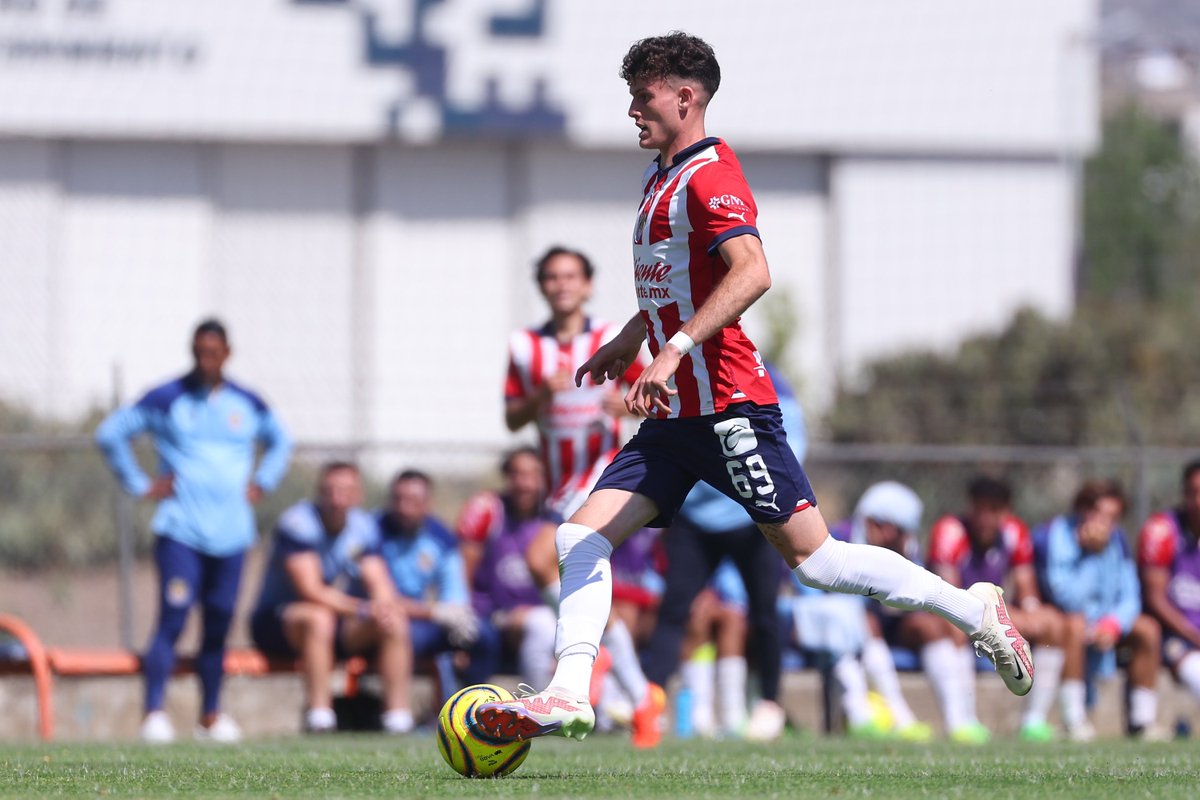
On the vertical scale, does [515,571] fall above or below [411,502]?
below

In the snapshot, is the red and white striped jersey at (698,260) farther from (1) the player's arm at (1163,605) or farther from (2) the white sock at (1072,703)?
(2) the white sock at (1072,703)

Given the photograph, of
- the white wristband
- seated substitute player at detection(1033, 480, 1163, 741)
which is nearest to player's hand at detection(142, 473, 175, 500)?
seated substitute player at detection(1033, 480, 1163, 741)

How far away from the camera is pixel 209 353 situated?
10453mm

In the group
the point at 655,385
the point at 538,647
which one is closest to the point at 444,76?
the point at 538,647

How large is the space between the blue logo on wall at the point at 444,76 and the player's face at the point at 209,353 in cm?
1676

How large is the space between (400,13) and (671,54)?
22.1 meters

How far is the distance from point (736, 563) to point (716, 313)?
433cm

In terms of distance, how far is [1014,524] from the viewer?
11.7m

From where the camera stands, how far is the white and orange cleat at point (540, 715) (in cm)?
539

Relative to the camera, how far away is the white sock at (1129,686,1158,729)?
10727 millimetres

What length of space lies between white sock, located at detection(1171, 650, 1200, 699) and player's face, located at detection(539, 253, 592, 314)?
14.7 feet

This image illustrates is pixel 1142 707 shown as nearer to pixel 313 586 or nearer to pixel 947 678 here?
pixel 947 678

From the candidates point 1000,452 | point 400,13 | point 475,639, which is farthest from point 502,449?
point 400,13

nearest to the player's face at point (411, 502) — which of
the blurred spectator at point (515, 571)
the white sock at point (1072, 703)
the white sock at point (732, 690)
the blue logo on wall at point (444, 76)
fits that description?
the blurred spectator at point (515, 571)
